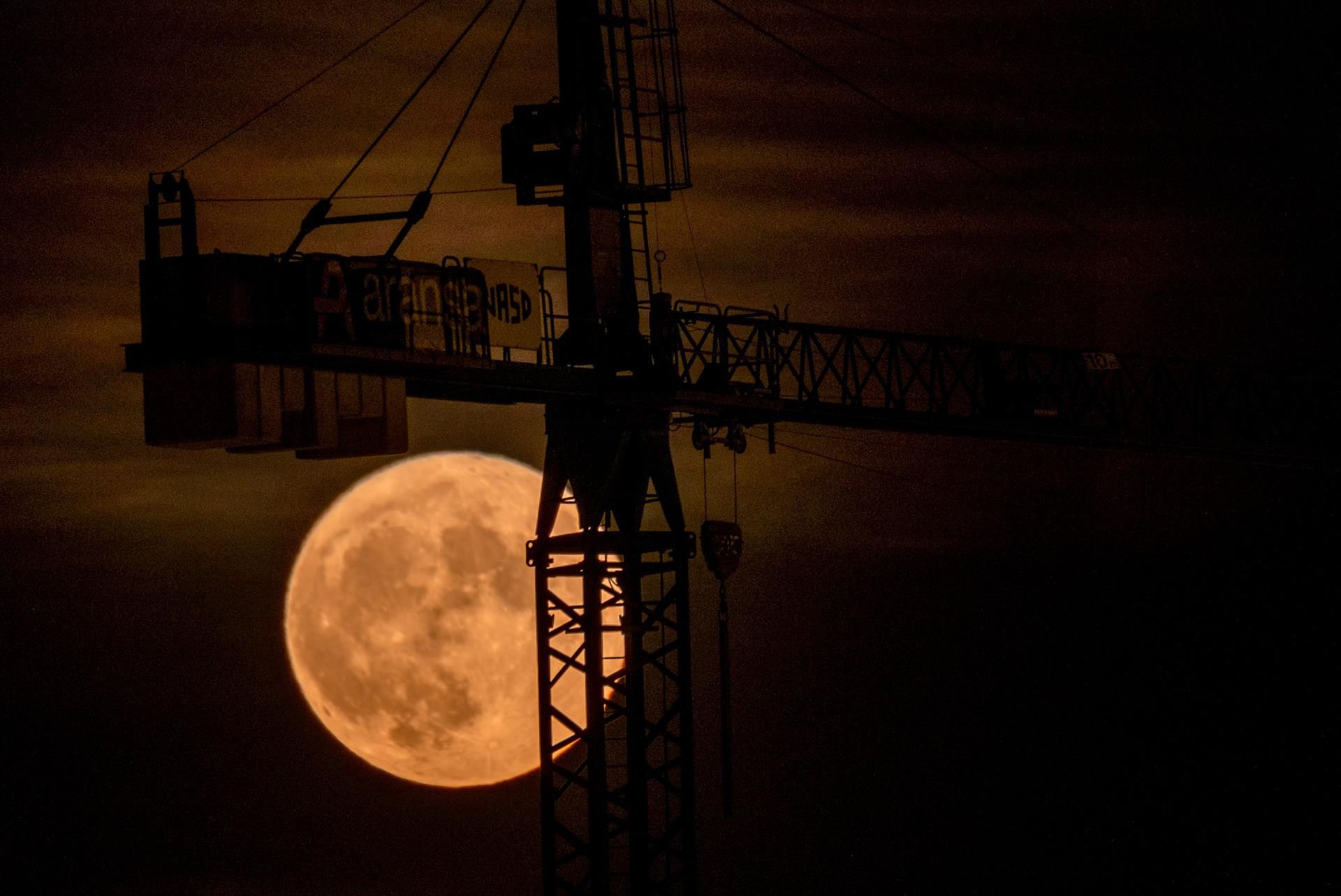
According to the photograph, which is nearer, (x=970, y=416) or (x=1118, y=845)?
(x=970, y=416)

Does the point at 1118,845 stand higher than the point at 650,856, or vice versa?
the point at 650,856

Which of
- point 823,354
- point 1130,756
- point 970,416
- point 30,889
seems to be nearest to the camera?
point 823,354

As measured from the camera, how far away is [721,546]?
43.7 m

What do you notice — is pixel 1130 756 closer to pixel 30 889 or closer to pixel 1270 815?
pixel 1270 815

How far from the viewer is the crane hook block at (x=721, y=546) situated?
4347 cm

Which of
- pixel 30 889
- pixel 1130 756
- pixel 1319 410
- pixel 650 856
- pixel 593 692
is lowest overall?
pixel 30 889

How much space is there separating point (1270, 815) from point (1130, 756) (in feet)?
25.2

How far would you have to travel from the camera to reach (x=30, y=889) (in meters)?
118

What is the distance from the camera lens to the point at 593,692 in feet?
136

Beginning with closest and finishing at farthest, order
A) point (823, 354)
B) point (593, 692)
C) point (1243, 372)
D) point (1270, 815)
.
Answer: point (593, 692), point (823, 354), point (1243, 372), point (1270, 815)

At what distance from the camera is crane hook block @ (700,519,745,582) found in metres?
43.5

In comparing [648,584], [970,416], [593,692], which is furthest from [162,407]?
[970,416]

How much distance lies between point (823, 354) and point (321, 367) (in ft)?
54.1

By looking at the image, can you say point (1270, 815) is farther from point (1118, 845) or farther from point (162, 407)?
point (162, 407)
